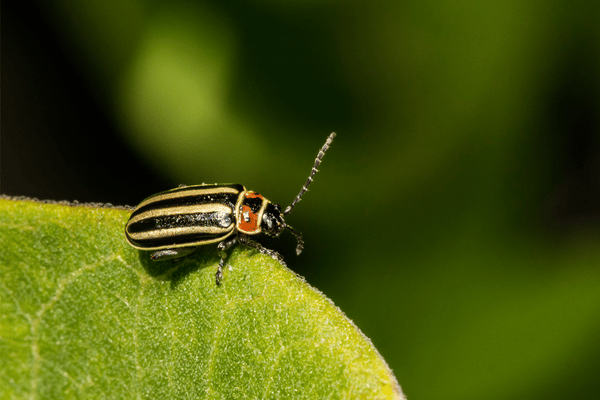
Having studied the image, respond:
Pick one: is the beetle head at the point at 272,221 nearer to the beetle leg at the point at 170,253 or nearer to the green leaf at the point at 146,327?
the beetle leg at the point at 170,253

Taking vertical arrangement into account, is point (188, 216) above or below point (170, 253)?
above

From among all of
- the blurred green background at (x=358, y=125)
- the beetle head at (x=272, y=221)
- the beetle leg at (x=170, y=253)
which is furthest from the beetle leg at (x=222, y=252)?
the blurred green background at (x=358, y=125)

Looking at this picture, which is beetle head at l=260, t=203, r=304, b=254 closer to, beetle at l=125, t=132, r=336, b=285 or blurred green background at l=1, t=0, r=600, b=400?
beetle at l=125, t=132, r=336, b=285

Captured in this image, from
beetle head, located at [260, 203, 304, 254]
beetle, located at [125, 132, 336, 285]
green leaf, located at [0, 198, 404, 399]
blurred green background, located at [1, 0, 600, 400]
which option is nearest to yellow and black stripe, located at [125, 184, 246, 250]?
beetle, located at [125, 132, 336, 285]

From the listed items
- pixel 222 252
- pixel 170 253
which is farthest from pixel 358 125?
pixel 170 253

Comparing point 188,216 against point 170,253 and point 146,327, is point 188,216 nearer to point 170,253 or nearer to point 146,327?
point 170,253

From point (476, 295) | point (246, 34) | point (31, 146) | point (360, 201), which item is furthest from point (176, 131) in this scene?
point (476, 295)
